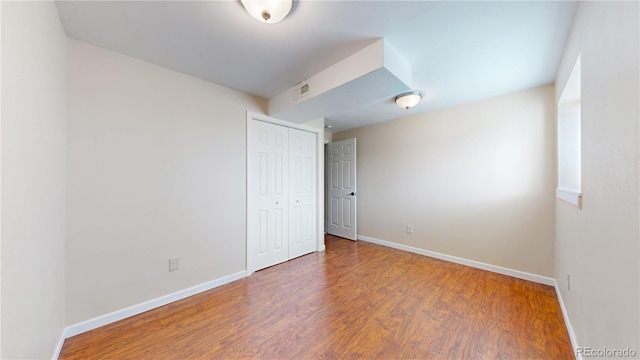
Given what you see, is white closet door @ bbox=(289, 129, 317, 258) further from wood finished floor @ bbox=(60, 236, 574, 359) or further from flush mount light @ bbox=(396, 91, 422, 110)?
flush mount light @ bbox=(396, 91, 422, 110)

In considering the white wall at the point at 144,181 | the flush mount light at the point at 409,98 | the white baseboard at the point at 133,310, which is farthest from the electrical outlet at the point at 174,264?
the flush mount light at the point at 409,98

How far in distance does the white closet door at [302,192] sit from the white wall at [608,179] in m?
2.71

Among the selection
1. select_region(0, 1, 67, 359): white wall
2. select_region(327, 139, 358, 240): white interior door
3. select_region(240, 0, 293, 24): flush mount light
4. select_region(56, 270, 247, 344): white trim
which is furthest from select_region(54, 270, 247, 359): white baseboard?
select_region(240, 0, 293, 24): flush mount light

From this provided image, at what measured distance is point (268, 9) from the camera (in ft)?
4.16

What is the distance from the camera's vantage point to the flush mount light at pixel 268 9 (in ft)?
4.05

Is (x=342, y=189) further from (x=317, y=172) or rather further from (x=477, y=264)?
(x=477, y=264)

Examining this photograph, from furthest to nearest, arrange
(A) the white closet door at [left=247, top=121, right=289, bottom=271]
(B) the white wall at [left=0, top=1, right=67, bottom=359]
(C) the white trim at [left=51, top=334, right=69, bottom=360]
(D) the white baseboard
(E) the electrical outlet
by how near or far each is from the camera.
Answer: (A) the white closet door at [left=247, top=121, right=289, bottom=271] < (E) the electrical outlet < (D) the white baseboard < (C) the white trim at [left=51, top=334, right=69, bottom=360] < (B) the white wall at [left=0, top=1, right=67, bottom=359]

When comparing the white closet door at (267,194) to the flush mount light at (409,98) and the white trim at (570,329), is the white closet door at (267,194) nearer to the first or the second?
the flush mount light at (409,98)

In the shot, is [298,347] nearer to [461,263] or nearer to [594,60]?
[594,60]

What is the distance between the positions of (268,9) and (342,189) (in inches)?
129

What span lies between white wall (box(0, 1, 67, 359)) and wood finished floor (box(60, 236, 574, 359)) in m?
0.59

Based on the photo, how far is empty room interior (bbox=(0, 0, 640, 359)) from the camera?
0.98m

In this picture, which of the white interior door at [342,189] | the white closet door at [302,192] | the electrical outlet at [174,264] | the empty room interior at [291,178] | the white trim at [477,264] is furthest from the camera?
the white interior door at [342,189]

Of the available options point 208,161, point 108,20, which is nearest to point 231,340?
point 208,161
